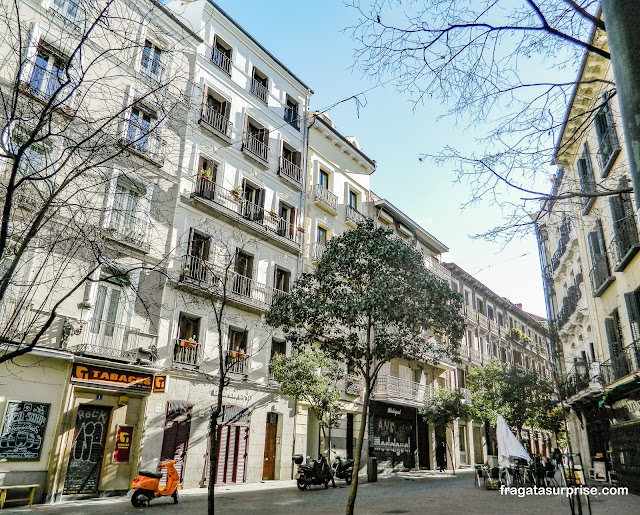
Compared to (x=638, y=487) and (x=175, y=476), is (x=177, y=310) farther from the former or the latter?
(x=638, y=487)

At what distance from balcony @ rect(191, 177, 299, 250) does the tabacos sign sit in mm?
7073

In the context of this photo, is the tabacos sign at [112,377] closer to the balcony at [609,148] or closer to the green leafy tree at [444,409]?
the balcony at [609,148]

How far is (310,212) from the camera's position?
26.3 meters

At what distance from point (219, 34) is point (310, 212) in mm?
9510

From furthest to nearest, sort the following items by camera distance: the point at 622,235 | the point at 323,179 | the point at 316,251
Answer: the point at 323,179
the point at 316,251
the point at 622,235

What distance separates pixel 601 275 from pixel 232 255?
14.5 m

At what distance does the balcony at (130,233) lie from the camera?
52.7 feet

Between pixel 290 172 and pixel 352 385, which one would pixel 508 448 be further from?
pixel 290 172

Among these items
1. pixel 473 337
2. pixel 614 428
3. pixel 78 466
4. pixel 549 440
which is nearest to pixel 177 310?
pixel 78 466

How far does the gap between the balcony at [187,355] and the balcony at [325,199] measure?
11.1 metres

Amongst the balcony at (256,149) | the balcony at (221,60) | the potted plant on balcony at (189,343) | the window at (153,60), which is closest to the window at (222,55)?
the balcony at (221,60)

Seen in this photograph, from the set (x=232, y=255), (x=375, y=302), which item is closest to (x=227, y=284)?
(x=232, y=255)

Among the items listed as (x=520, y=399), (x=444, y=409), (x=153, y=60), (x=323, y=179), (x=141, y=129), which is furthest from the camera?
(x=444, y=409)

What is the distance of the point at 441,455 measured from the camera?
3450cm
